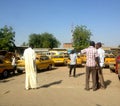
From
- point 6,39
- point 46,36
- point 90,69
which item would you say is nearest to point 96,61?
point 90,69

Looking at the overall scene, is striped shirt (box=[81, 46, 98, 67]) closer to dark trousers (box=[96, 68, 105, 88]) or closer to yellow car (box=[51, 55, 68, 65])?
dark trousers (box=[96, 68, 105, 88])

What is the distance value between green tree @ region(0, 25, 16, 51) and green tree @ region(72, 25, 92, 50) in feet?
53.3

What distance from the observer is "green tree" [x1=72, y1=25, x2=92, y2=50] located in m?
63.2

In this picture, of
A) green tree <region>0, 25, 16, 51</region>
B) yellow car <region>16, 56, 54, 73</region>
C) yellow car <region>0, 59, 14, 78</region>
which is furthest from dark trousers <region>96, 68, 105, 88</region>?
green tree <region>0, 25, 16, 51</region>

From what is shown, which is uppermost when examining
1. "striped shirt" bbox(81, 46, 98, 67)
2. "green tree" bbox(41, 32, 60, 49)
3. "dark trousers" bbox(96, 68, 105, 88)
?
"green tree" bbox(41, 32, 60, 49)

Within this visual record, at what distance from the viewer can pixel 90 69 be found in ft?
35.2

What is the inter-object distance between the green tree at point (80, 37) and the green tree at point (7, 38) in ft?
53.3

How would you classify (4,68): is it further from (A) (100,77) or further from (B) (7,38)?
(B) (7,38)

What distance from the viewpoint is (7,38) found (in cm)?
5456

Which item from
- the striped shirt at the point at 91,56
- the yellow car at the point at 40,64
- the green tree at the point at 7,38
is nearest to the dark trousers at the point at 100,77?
the striped shirt at the point at 91,56

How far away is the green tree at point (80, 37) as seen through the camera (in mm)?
63250

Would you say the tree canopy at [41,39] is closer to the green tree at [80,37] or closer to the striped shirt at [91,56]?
the green tree at [80,37]

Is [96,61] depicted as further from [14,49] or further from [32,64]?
[14,49]

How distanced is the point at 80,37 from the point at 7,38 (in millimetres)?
18813
